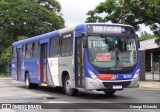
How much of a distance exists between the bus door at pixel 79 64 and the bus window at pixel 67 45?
0.60 meters

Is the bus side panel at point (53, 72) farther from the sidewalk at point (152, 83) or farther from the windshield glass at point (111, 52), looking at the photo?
the sidewalk at point (152, 83)

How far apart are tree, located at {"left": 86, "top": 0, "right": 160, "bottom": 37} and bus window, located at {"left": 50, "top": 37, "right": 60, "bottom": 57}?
1038 centimetres

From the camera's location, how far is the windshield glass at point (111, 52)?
15609 mm

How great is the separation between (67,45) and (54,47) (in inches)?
69.8

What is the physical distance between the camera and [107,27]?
1616 centimetres

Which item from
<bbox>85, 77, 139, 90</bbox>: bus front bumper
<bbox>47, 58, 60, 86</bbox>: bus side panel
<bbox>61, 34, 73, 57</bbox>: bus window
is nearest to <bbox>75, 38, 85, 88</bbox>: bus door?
<bbox>85, 77, 139, 90</bbox>: bus front bumper

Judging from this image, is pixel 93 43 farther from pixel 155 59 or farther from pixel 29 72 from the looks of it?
pixel 155 59

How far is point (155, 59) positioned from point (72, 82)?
15.8 m

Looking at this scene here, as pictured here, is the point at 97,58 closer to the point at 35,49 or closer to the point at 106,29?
the point at 106,29

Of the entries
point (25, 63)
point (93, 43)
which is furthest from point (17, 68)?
point (93, 43)

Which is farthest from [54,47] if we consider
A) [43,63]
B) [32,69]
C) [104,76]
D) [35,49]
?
[104,76]

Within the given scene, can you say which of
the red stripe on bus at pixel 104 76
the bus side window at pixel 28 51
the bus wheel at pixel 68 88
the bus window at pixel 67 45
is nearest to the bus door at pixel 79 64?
the bus window at pixel 67 45

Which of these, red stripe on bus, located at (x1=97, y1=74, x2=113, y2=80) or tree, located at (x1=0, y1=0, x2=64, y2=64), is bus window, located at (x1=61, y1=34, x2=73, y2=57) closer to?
red stripe on bus, located at (x1=97, y1=74, x2=113, y2=80)

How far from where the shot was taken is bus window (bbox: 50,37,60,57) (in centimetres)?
1869
